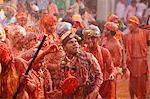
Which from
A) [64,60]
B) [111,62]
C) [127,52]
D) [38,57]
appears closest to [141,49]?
[127,52]

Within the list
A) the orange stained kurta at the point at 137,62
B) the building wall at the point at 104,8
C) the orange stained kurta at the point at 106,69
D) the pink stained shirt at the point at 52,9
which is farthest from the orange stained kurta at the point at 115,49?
the pink stained shirt at the point at 52,9

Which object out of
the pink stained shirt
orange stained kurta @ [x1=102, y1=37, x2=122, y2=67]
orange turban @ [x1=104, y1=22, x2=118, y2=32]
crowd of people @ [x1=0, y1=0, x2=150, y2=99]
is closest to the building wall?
crowd of people @ [x1=0, y1=0, x2=150, y2=99]

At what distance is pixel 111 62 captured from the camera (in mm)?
5348

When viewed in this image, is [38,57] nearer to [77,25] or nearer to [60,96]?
[60,96]

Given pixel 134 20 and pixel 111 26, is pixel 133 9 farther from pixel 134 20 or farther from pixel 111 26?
pixel 111 26

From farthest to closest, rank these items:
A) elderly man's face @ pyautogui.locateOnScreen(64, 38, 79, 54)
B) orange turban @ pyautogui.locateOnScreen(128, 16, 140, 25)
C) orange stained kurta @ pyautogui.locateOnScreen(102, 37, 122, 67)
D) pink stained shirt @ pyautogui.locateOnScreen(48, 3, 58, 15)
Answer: pink stained shirt @ pyautogui.locateOnScreen(48, 3, 58, 15)
orange turban @ pyautogui.locateOnScreen(128, 16, 140, 25)
orange stained kurta @ pyautogui.locateOnScreen(102, 37, 122, 67)
elderly man's face @ pyautogui.locateOnScreen(64, 38, 79, 54)

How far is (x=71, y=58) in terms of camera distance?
15.3ft

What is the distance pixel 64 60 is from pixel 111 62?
32.1 inches

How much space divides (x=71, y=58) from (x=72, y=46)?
0.12 metres

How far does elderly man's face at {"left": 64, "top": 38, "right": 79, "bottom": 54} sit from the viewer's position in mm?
4582

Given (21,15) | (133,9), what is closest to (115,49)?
(21,15)

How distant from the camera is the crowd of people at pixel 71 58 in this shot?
12.8 ft

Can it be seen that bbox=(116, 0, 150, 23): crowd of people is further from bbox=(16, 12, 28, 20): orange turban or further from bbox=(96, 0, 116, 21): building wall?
bbox=(16, 12, 28, 20): orange turban

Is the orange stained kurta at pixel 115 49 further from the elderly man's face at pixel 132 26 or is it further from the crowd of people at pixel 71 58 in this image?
the elderly man's face at pixel 132 26
